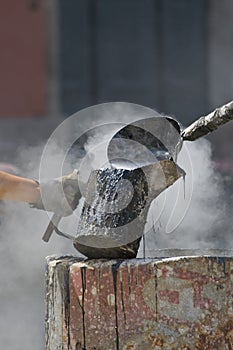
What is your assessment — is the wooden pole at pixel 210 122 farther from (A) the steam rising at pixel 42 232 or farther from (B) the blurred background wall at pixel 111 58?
(B) the blurred background wall at pixel 111 58

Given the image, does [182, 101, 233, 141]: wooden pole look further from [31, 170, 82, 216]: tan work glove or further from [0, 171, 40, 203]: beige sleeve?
[0, 171, 40, 203]: beige sleeve

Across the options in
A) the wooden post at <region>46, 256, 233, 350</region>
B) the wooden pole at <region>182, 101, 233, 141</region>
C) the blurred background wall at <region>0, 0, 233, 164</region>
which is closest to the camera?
the wooden post at <region>46, 256, 233, 350</region>

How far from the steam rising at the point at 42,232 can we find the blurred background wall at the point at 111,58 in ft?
17.8

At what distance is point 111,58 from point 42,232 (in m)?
7.02

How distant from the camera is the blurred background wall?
11.6 m

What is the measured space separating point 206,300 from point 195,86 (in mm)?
8933

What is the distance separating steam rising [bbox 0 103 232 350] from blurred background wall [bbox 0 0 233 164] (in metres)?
5.43

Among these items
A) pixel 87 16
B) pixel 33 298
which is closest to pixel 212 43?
pixel 87 16

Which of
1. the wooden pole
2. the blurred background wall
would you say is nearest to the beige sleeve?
the wooden pole

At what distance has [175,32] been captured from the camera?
12.3 meters

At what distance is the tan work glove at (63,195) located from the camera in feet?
14.4

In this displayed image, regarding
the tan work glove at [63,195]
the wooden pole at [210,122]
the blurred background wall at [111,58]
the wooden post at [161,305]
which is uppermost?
the blurred background wall at [111,58]

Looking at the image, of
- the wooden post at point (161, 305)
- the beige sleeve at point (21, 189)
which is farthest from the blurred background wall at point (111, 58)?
the wooden post at point (161, 305)

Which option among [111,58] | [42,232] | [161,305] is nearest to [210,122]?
[161,305]
